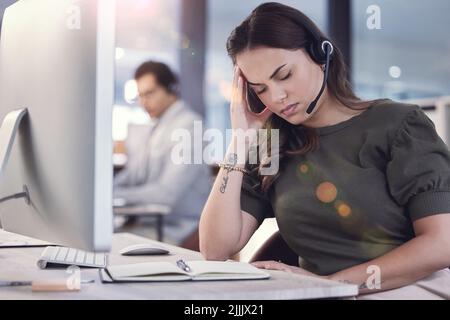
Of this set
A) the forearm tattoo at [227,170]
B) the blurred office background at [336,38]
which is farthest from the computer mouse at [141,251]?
the blurred office background at [336,38]

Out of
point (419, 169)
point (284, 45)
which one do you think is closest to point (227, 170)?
point (284, 45)

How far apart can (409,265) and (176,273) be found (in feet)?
1.53

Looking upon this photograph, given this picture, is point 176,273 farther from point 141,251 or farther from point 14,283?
point 141,251

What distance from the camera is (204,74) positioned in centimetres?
513

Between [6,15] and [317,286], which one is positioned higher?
[6,15]

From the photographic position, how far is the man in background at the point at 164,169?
3.01 metres

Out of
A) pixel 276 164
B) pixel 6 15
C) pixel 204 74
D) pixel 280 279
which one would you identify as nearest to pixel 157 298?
pixel 280 279

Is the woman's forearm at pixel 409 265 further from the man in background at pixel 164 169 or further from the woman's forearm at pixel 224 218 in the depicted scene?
the man in background at pixel 164 169

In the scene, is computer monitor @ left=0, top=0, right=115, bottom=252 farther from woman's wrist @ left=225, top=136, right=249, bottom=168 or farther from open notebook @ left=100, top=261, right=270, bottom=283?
woman's wrist @ left=225, top=136, right=249, bottom=168

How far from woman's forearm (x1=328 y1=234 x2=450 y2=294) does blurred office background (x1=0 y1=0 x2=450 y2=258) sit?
3518 millimetres

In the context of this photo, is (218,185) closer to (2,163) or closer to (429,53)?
(2,163)

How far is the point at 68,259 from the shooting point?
3.75ft

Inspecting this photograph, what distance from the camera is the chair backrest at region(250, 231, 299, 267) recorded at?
1453 mm

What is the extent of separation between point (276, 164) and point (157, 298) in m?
0.72
